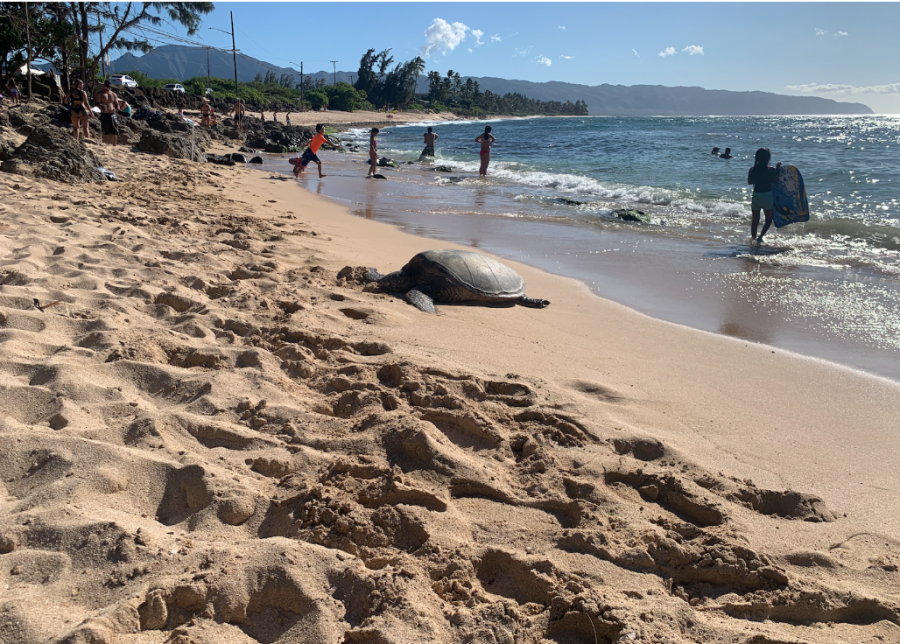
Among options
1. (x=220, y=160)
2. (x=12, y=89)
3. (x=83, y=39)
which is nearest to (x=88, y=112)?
(x=220, y=160)

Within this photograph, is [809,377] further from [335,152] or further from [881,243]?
[335,152]

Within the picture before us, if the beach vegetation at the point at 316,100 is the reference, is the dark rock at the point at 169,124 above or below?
below

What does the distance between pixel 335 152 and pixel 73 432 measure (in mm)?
23893

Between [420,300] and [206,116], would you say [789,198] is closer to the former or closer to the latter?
[420,300]

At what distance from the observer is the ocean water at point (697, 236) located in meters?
5.00

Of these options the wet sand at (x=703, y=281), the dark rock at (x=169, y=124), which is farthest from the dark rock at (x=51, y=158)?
the dark rock at (x=169, y=124)

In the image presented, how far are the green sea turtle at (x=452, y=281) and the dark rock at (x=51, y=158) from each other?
17.1 feet

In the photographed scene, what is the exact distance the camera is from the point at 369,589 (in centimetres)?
171

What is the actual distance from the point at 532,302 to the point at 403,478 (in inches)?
125

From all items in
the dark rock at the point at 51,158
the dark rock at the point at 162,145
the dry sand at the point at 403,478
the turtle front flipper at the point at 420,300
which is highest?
the dark rock at the point at 162,145

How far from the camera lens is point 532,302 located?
514 cm

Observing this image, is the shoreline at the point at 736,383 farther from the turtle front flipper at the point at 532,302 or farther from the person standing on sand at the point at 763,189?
the person standing on sand at the point at 763,189

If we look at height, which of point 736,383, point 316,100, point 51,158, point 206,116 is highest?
point 316,100

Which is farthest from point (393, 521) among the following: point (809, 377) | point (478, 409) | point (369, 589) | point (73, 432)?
point (809, 377)
